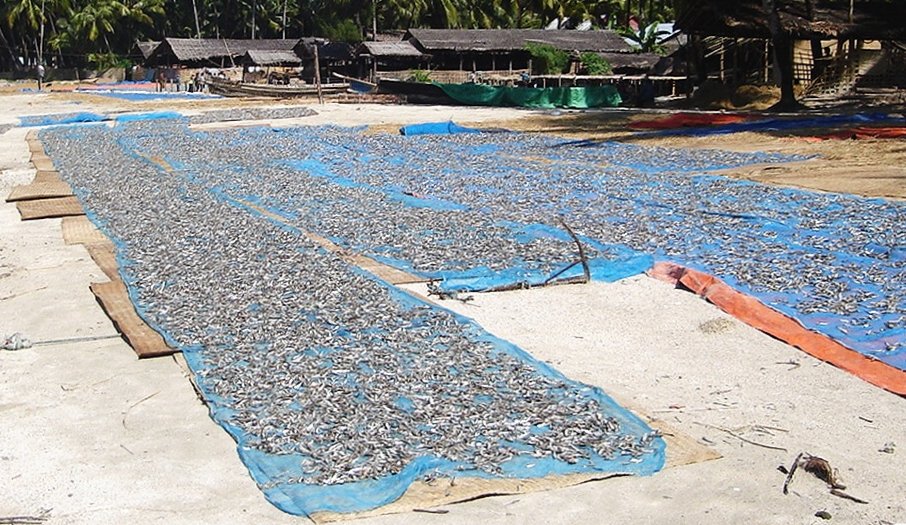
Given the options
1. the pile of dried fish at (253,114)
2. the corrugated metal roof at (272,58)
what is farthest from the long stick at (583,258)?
the corrugated metal roof at (272,58)

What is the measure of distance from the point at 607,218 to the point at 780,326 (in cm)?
360

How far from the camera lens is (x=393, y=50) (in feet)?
149

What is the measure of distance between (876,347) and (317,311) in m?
3.40

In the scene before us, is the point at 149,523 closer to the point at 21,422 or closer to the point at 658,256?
the point at 21,422

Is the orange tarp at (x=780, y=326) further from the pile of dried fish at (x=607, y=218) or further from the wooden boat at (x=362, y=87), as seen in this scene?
the wooden boat at (x=362, y=87)

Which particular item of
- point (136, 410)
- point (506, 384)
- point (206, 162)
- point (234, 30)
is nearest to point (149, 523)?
point (136, 410)

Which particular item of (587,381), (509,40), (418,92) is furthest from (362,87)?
(587,381)

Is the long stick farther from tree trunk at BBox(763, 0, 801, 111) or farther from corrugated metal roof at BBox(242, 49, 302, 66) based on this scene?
corrugated metal roof at BBox(242, 49, 302, 66)

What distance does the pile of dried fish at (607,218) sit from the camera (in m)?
7.02

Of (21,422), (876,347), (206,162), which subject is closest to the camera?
(21,422)

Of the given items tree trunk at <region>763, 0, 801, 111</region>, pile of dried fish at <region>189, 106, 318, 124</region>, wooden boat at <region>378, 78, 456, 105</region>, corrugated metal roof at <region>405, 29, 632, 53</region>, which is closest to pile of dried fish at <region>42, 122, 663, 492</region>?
tree trunk at <region>763, 0, 801, 111</region>

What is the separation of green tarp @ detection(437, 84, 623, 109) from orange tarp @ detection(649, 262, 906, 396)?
78.7 feet

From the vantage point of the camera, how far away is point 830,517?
3.84 metres

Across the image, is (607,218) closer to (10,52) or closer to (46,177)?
(46,177)
